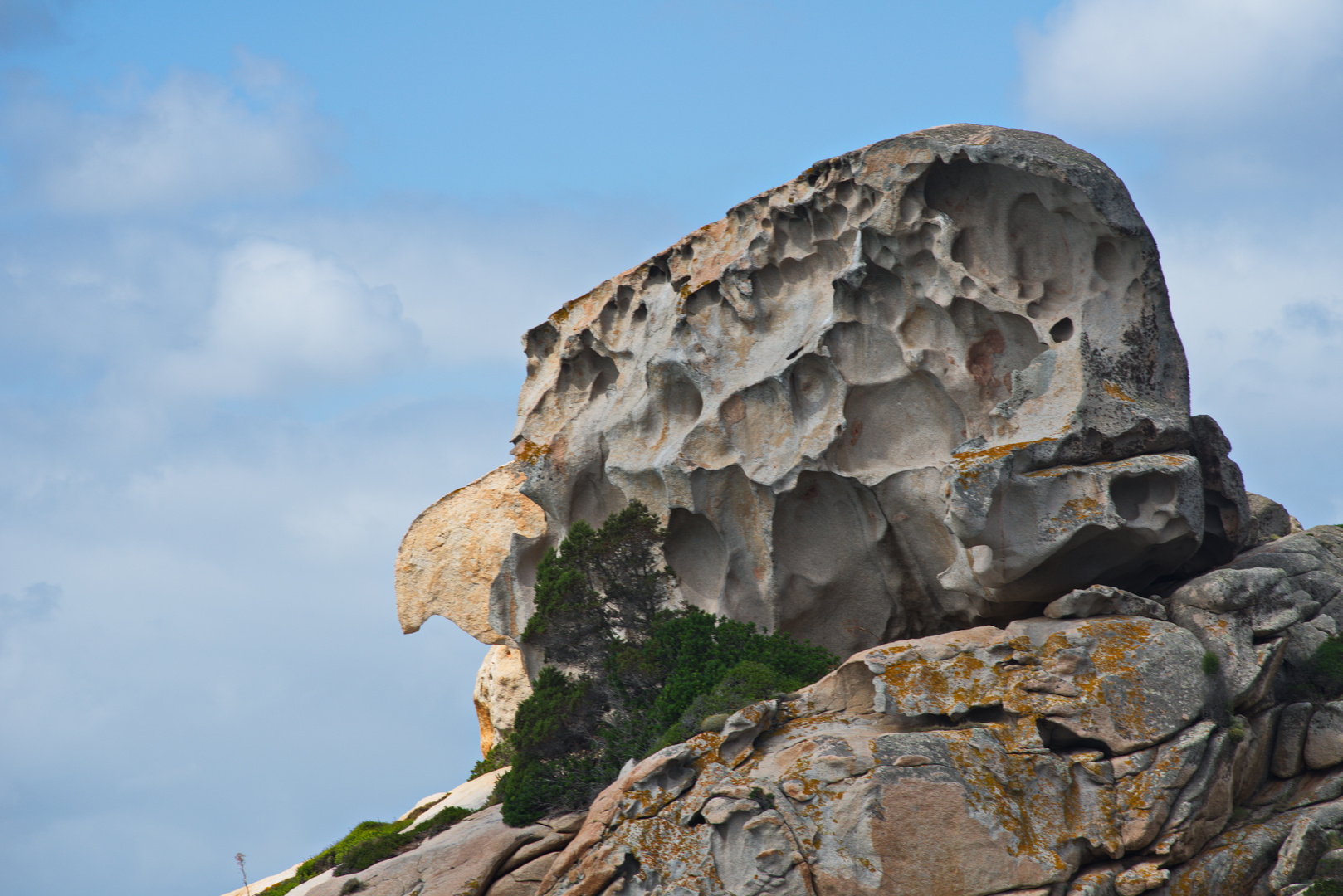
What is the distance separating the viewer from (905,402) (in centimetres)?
2997

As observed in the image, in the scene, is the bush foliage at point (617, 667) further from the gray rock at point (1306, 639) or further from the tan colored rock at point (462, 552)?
the tan colored rock at point (462, 552)

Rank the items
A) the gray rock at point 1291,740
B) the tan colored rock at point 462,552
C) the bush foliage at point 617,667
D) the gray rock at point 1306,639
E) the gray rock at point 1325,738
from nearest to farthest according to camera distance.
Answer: the gray rock at point 1325,738, the gray rock at point 1291,740, the gray rock at point 1306,639, the bush foliage at point 617,667, the tan colored rock at point 462,552

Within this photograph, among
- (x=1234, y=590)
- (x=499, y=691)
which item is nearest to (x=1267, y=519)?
(x=1234, y=590)

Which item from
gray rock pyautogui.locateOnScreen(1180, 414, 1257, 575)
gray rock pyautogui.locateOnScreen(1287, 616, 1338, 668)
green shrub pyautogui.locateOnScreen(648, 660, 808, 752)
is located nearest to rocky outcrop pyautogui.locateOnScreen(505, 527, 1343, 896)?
gray rock pyautogui.locateOnScreen(1287, 616, 1338, 668)

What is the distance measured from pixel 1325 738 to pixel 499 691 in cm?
2929

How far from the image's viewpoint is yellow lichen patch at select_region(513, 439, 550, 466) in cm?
3606

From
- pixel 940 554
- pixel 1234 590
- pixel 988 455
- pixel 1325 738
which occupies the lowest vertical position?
pixel 1325 738

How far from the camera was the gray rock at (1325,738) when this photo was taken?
2234 centimetres

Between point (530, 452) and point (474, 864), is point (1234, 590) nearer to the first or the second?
point (474, 864)

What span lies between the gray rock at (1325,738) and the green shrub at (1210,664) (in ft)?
7.29

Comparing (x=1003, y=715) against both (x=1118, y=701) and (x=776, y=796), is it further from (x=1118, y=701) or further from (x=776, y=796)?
(x=776, y=796)

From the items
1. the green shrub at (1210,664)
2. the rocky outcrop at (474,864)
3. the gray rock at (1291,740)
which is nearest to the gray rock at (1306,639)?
the gray rock at (1291,740)

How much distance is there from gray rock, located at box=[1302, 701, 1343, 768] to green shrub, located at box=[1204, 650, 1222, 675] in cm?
222

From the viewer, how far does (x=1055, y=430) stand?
2539 centimetres
